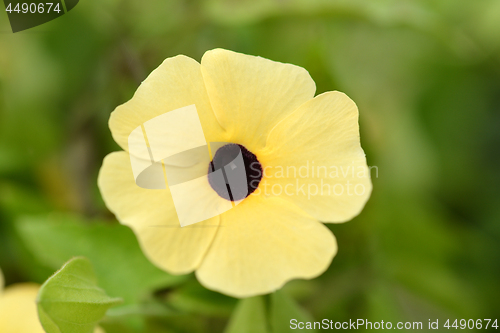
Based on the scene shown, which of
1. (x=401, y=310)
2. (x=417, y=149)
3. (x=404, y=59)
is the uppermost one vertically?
(x=404, y=59)

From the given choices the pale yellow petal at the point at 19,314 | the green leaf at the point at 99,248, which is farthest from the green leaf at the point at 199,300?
the pale yellow petal at the point at 19,314

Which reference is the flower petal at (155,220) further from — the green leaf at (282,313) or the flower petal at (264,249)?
the green leaf at (282,313)

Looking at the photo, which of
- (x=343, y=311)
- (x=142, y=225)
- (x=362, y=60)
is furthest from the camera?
(x=362, y=60)

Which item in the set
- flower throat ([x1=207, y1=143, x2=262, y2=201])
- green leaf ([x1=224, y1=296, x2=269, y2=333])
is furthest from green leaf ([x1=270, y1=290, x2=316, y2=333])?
flower throat ([x1=207, y1=143, x2=262, y2=201])

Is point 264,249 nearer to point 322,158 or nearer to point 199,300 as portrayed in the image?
point 322,158

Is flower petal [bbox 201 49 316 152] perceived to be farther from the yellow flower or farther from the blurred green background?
the blurred green background

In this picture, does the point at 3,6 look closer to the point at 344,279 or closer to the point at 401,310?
the point at 344,279

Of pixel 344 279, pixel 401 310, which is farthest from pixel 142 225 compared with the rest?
pixel 401 310
